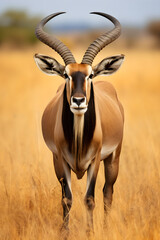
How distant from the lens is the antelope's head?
509 centimetres

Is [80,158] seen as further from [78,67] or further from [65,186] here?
[78,67]

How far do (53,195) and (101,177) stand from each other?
5.39 ft

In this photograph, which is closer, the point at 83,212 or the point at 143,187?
the point at 83,212

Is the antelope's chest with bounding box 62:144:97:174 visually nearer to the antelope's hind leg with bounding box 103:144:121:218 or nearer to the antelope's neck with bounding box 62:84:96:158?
the antelope's neck with bounding box 62:84:96:158

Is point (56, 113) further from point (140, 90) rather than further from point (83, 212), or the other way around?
point (140, 90)

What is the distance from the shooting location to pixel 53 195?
6.28 meters

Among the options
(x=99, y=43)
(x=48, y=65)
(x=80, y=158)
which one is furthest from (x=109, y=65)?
(x=80, y=158)

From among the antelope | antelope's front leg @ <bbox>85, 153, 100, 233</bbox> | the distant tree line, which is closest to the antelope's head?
the antelope

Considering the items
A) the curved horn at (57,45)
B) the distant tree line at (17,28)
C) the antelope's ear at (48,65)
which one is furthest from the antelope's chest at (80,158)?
the distant tree line at (17,28)

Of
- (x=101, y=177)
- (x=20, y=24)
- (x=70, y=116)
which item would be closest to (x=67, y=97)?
(x=70, y=116)

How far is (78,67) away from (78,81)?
24cm

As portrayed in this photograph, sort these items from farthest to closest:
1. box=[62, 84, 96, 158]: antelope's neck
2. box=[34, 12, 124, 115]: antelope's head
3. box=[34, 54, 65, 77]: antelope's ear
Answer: box=[34, 54, 65, 77]: antelope's ear → box=[62, 84, 96, 158]: antelope's neck → box=[34, 12, 124, 115]: antelope's head

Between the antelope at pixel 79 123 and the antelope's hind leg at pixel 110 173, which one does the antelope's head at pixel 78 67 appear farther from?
the antelope's hind leg at pixel 110 173

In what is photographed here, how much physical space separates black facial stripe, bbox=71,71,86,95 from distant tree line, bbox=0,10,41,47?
51826mm
